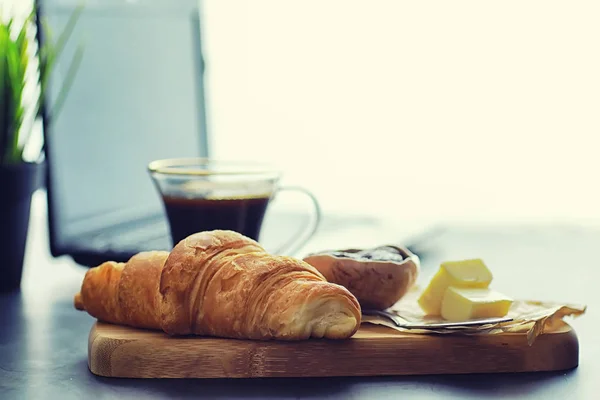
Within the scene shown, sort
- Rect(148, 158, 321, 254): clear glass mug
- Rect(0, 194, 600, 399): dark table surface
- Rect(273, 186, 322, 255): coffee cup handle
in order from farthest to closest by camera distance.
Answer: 1. Rect(273, 186, 322, 255): coffee cup handle
2. Rect(148, 158, 321, 254): clear glass mug
3. Rect(0, 194, 600, 399): dark table surface

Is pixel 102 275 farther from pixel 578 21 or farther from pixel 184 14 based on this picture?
pixel 578 21

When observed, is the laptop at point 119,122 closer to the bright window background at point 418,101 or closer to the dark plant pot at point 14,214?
the dark plant pot at point 14,214

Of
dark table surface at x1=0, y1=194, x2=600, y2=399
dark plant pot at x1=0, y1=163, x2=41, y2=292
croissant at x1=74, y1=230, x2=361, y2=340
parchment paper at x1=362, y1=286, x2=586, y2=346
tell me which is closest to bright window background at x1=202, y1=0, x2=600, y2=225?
dark table surface at x1=0, y1=194, x2=600, y2=399

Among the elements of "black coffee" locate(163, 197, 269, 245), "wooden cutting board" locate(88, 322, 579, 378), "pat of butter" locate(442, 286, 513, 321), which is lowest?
"wooden cutting board" locate(88, 322, 579, 378)

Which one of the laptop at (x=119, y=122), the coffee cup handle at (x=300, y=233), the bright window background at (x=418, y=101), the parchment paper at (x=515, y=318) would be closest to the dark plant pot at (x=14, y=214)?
the laptop at (x=119, y=122)

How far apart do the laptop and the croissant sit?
0.46m

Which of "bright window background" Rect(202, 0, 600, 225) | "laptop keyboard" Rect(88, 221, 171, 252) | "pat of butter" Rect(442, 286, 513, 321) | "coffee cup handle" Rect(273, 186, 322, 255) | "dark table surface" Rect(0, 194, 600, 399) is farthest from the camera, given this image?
"bright window background" Rect(202, 0, 600, 225)

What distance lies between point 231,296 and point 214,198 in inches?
12.9

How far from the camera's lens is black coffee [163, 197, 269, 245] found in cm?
120

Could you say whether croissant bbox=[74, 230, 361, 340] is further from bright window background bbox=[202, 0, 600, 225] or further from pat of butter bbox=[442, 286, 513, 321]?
bright window background bbox=[202, 0, 600, 225]

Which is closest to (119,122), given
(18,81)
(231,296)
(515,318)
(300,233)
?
(18,81)

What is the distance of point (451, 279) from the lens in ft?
3.31

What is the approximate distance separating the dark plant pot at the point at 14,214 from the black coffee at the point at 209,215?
9.0 inches

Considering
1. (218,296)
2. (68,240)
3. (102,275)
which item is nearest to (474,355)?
(218,296)
